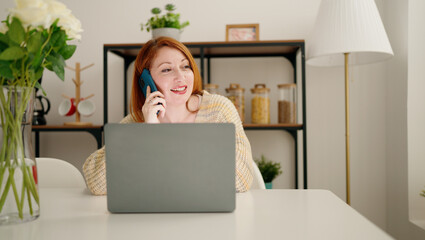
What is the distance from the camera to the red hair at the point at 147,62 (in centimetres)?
151

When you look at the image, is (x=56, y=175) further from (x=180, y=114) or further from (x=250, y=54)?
(x=250, y=54)

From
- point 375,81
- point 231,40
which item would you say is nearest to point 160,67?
point 231,40

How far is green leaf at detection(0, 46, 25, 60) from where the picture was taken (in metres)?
0.58

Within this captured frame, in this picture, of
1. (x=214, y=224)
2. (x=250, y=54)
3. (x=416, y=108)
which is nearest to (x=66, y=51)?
(x=214, y=224)

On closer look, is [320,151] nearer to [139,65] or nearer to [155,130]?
[139,65]

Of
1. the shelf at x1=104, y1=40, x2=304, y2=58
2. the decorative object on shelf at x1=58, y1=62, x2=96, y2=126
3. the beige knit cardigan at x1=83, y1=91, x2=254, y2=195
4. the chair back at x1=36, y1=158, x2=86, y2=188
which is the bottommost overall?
the chair back at x1=36, y1=158, x2=86, y2=188

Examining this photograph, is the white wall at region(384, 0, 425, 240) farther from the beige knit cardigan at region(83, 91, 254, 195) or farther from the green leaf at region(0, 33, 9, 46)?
the green leaf at region(0, 33, 9, 46)

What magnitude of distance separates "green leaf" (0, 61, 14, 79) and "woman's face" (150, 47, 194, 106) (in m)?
0.89

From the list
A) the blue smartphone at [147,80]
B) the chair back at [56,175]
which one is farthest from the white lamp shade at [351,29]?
the chair back at [56,175]

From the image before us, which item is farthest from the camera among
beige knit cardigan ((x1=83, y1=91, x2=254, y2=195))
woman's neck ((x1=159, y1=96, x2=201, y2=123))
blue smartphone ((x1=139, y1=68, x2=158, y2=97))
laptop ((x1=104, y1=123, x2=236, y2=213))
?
woman's neck ((x1=159, y1=96, x2=201, y2=123))

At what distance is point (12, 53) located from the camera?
590mm

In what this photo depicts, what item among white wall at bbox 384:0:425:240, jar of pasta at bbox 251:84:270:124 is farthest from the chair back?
white wall at bbox 384:0:425:240

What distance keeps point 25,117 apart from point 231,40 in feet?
6.07

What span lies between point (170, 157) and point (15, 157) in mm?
270
